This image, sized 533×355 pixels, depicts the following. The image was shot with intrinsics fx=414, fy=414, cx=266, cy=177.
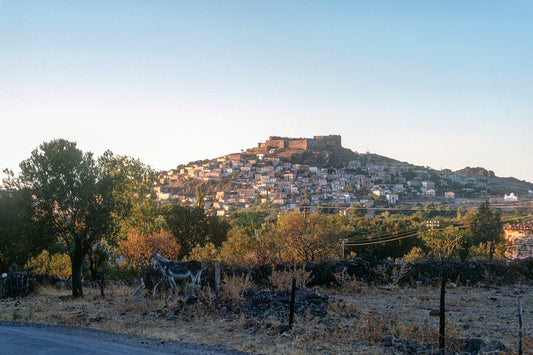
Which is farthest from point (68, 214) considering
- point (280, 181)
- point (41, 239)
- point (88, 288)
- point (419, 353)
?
point (280, 181)

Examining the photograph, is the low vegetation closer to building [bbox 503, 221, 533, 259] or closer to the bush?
the bush

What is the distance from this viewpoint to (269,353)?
30.7 feet

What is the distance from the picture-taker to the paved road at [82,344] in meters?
9.02

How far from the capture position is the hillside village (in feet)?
381

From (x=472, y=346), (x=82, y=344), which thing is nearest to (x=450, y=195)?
(x=472, y=346)

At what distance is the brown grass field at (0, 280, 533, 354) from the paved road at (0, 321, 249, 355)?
0.71 meters

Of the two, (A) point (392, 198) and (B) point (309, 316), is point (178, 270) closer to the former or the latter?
(B) point (309, 316)

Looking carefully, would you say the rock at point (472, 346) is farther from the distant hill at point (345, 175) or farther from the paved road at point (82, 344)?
the distant hill at point (345, 175)

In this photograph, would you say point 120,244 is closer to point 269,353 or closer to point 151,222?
point 151,222

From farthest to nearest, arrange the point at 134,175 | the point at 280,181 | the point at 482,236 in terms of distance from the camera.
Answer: the point at 280,181
the point at 482,236
the point at 134,175

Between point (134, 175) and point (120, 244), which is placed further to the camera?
point (134, 175)

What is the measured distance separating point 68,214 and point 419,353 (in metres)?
16.0

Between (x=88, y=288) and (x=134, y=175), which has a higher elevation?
(x=134, y=175)

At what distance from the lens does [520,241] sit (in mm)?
39750
